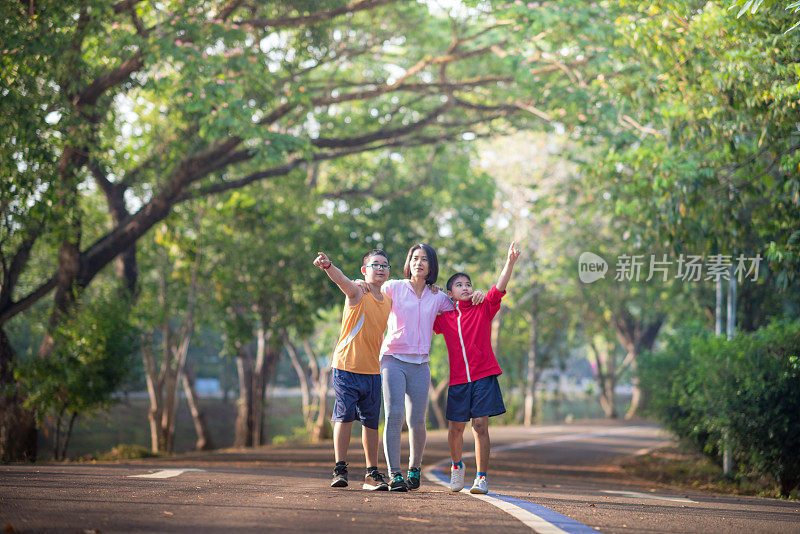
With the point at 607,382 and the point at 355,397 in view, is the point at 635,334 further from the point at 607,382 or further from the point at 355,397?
the point at 355,397

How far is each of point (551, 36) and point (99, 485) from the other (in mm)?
11151

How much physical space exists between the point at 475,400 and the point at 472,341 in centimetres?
51

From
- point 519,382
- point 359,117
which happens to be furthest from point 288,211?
point 519,382

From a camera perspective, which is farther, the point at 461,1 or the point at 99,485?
the point at 461,1

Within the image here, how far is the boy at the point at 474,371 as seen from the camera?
6.97 m

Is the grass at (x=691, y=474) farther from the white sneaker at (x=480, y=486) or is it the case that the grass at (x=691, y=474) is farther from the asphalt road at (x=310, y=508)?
the white sneaker at (x=480, y=486)

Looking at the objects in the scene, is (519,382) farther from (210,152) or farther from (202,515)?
(202,515)

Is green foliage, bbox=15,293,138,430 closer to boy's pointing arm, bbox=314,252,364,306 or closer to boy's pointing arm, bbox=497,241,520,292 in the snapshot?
boy's pointing arm, bbox=314,252,364,306

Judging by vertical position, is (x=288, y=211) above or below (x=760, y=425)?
above

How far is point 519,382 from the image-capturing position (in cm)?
4056

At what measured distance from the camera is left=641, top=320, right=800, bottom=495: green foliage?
34.8ft

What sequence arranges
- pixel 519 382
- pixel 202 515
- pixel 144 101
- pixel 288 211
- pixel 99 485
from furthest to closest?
1. pixel 519 382
2. pixel 288 211
3. pixel 144 101
4. pixel 99 485
5. pixel 202 515

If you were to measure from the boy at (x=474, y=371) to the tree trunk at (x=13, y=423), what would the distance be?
422 inches

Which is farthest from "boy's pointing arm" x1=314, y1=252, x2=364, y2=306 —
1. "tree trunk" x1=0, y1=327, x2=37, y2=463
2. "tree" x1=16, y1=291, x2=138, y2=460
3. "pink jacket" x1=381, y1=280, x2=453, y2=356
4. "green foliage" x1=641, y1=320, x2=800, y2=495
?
"tree trunk" x1=0, y1=327, x2=37, y2=463
